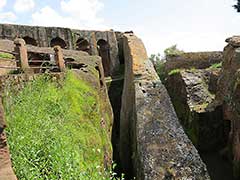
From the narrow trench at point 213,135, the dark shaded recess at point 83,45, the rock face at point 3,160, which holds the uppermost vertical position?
the dark shaded recess at point 83,45

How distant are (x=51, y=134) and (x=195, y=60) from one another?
15399 millimetres

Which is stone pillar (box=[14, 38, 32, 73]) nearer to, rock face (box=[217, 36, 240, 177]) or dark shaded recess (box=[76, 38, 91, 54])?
rock face (box=[217, 36, 240, 177])

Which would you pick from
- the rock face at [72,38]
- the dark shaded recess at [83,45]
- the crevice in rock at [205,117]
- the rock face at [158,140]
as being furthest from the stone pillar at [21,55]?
the dark shaded recess at [83,45]

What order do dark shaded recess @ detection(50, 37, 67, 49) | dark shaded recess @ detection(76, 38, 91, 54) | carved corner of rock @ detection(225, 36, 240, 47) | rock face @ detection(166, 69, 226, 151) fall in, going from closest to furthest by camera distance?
carved corner of rock @ detection(225, 36, 240, 47), rock face @ detection(166, 69, 226, 151), dark shaded recess @ detection(50, 37, 67, 49), dark shaded recess @ detection(76, 38, 91, 54)

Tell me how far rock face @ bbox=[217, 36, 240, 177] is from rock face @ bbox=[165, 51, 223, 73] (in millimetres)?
4655

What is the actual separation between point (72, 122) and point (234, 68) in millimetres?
8790

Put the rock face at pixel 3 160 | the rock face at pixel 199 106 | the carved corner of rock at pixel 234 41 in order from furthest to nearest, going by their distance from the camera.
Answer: the rock face at pixel 199 106 → the carved corner of rock at pixel 234 41 → the rock face at pixel 3 160

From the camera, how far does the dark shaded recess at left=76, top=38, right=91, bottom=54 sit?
17.0 meters

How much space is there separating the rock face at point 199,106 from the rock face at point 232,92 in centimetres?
71

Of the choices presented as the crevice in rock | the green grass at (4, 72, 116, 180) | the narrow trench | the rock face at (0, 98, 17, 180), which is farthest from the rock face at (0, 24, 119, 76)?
the rock face at (0, 98, 17, 180)

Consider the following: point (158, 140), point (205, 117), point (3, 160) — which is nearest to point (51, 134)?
point (3, 160)

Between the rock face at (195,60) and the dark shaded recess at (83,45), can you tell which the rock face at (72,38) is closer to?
the dark shaded recess at (83,45)

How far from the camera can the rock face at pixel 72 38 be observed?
46.1 feet

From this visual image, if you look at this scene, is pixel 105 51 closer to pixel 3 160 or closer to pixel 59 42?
pixel 59 42
